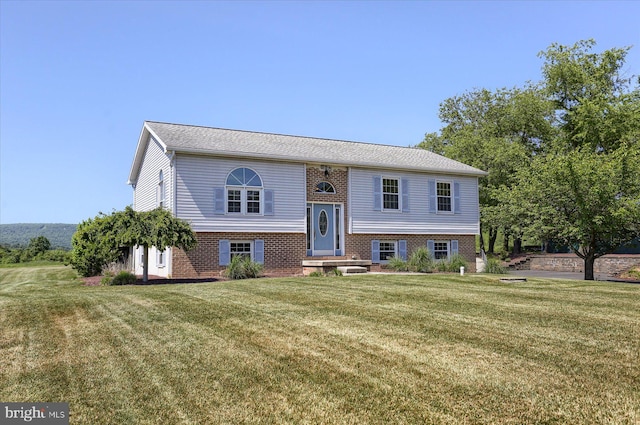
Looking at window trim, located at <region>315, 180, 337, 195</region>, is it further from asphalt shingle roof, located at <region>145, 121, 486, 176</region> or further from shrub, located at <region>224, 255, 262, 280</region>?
shrub, located at <region>224, 255, 262, 280</region>

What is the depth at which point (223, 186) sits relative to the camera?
19.9 m

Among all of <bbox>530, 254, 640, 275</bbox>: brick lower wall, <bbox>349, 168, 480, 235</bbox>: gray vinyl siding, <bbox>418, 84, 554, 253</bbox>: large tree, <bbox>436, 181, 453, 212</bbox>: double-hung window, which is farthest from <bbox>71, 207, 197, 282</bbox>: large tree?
<bbox>530, 254, 640, 275</bbox>: brick lower wall

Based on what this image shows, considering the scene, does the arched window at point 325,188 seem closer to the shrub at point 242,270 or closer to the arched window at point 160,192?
the shrub at point 242,270

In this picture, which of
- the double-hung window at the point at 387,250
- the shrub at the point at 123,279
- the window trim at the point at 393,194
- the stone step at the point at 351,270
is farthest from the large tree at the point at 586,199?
the shrub at the point at 123,279

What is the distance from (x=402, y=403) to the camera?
438 centimetres

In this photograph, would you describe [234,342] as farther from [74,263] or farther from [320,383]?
[74,263]

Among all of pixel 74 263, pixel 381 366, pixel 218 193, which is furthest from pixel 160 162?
pixel 381 366

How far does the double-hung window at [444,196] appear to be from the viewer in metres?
24.7

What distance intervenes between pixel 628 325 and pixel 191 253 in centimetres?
1467

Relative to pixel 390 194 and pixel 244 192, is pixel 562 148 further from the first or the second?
pixel 244 192

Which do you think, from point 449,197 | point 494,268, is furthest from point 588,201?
point 449,197

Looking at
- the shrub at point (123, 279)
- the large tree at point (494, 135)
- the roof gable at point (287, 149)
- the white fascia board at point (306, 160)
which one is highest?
the large tree at point (494, 135)

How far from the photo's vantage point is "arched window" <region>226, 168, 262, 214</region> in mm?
20109

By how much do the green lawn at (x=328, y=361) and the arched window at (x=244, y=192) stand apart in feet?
33.7
